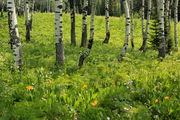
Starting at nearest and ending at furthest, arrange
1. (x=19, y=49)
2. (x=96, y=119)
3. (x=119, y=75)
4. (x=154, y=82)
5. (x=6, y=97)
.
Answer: (x=96, y=119), (x=6, y=97), (x=154, y=82), (x=119, y=75), (x=19, y=49)

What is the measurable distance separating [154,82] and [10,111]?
3.62 metres

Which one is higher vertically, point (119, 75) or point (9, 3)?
point (9, 3)

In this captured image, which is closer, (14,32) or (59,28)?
(14,32)

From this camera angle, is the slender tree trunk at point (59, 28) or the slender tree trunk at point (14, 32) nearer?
the slender tree trunk at point (14, 32)

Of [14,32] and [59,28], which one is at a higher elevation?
[59,28]

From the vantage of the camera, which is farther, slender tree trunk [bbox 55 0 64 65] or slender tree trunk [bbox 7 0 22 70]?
slender tree trunk [bbox 55 0 64 65]

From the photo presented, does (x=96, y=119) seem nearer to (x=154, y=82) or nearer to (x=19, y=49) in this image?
(x=154, y=82)

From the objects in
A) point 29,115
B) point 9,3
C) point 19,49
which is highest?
point 9,3

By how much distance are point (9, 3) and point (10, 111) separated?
616cm

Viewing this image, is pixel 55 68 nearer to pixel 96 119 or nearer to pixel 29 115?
pixel 29 115

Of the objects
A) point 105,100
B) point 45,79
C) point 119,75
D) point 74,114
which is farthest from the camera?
point 119,75

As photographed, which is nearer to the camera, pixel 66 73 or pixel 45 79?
pixel 45 79

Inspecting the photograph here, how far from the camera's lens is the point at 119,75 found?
8.98m

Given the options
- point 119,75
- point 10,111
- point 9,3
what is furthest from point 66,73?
point 10,111
